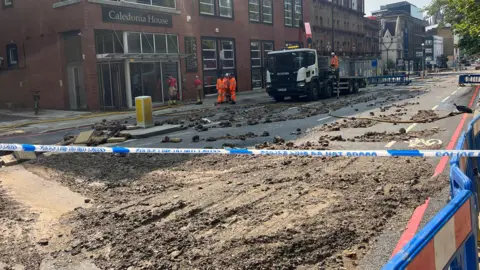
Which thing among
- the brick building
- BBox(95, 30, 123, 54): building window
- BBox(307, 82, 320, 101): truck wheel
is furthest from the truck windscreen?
BBox(95, 30, 123, 54): building window

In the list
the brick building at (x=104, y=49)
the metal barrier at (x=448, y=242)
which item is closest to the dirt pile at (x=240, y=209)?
the metal barrier at (x=448, y=242)

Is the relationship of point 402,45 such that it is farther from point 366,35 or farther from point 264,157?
point 264,157

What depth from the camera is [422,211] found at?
5.66 meters

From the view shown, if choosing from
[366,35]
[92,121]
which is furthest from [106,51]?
[366,35]

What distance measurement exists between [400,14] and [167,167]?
97.2 meters

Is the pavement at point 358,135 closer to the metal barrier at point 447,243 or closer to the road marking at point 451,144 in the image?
the road marking at point 451,144

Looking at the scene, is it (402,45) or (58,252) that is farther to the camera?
(402,45)

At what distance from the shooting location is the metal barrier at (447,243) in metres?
2.35

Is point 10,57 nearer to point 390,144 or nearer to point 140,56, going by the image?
point 140,56

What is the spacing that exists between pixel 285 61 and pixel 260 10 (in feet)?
54.5

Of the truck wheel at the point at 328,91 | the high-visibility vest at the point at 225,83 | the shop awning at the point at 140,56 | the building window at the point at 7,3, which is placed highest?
the building window at the point at 7,3

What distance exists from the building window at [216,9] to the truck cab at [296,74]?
9603 mm

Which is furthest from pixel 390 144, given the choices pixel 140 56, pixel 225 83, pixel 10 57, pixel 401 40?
pixel 401 40

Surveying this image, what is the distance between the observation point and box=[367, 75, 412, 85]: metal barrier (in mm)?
39281
